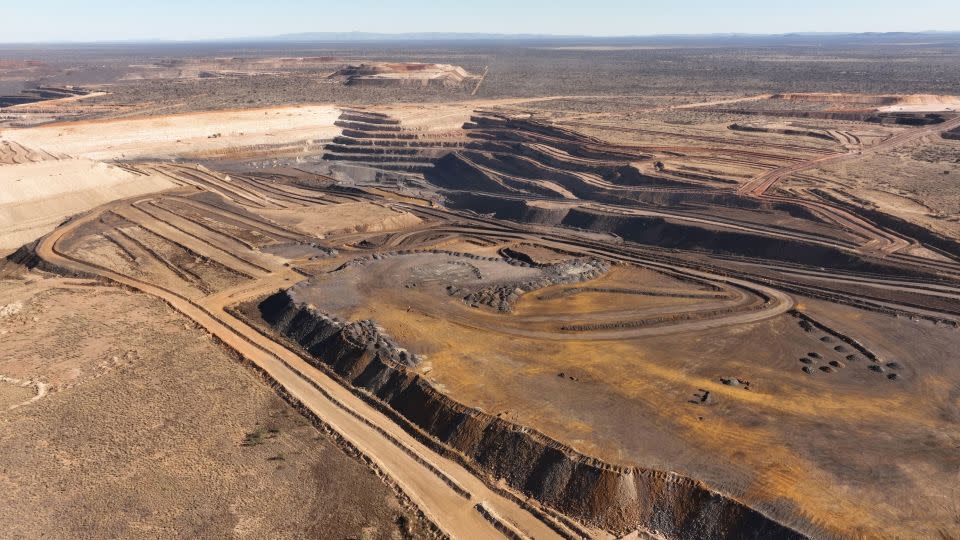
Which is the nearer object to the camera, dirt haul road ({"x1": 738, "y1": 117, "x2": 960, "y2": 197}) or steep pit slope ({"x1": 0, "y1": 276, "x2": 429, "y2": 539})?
steep pit slope ({"x1": 0, "y1": 276, "x2": 429, "y2": 539})

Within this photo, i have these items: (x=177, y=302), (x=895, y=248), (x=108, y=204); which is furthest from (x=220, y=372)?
(x=895, y=248)

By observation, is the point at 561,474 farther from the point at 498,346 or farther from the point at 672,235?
the point at 672,235

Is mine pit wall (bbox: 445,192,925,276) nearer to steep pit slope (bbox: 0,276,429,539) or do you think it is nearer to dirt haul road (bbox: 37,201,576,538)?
dirt haul road (bbox: 37,201,576,538)

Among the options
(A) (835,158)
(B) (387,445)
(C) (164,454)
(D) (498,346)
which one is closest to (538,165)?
(A) (835,158)

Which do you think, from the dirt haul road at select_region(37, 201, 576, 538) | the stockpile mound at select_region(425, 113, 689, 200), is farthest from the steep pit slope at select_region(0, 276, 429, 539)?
the stockpile mound at select_region(425, 113, 689, 200)

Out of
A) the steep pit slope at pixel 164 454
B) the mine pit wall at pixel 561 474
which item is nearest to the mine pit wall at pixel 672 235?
the mine pit wall at pixel 561 474

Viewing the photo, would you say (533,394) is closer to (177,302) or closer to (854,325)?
(854,325)
